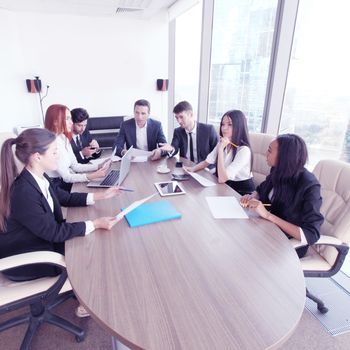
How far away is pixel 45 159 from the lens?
51.9 inches

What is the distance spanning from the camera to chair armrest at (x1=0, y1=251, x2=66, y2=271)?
104 cm

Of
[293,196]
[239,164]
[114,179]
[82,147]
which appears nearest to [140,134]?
[82,147]

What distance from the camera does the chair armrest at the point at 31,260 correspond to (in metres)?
1.04

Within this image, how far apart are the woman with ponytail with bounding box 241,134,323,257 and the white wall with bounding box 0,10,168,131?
448 cm

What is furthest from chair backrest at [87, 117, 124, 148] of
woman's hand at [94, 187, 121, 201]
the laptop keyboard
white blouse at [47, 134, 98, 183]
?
woman's hand at [94, 187, 121, 201]

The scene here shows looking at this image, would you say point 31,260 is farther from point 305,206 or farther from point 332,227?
point 332,227

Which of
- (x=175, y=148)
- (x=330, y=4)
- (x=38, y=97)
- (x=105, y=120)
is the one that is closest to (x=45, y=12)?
(x=38, y=97)

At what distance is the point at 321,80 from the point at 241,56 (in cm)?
116

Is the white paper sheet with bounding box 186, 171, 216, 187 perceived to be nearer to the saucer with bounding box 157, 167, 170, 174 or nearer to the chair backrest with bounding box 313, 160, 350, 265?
the saucer with bounding box 157, 167, 170, 174

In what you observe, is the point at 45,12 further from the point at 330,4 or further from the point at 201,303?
the point at 201,303

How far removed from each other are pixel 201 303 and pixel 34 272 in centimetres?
91

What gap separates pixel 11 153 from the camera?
4.07ft

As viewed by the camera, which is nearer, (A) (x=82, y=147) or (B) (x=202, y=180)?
(B) (x=202, y=180)

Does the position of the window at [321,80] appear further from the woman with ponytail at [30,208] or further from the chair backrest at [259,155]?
the woman with ponytail at [30,208]
